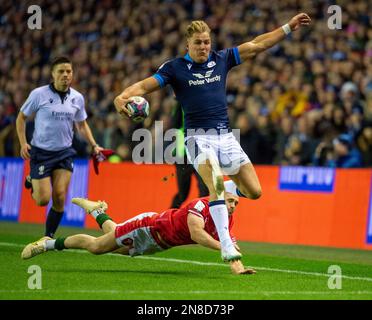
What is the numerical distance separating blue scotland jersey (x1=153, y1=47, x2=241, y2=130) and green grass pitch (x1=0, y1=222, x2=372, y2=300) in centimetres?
175

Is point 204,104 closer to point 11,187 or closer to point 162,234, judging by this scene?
point 162,234

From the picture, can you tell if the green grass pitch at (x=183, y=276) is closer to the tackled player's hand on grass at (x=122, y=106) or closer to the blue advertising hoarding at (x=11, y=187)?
the tackled player's hand on grass at (x=122, y=106)

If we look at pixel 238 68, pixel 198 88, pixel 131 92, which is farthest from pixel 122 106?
pixel 238 68

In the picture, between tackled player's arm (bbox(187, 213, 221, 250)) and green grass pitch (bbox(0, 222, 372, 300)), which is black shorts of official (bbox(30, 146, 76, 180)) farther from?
tackled player's arm (bbox(187, 213, 221, 250))

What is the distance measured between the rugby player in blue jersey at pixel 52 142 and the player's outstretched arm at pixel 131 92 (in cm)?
271

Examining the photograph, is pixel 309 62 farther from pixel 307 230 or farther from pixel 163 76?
pixel 163 76

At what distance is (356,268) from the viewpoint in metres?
11.6

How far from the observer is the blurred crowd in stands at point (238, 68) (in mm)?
17094

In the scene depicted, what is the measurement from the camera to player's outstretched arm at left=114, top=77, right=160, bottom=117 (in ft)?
33.2

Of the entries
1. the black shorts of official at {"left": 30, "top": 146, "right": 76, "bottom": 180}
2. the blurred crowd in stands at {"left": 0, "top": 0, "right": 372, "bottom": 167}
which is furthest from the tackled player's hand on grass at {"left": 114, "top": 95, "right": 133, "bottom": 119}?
the blurred crowd in stands at {"left": 0, "top": 0, "right": 372, "bottom": 167}

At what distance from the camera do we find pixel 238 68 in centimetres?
2105

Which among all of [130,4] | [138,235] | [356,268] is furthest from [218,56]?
[130,4]

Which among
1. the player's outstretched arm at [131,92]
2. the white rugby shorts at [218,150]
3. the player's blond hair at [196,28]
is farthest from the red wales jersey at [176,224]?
the player's blond hair at [196,28]

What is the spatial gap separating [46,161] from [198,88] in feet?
10.5
